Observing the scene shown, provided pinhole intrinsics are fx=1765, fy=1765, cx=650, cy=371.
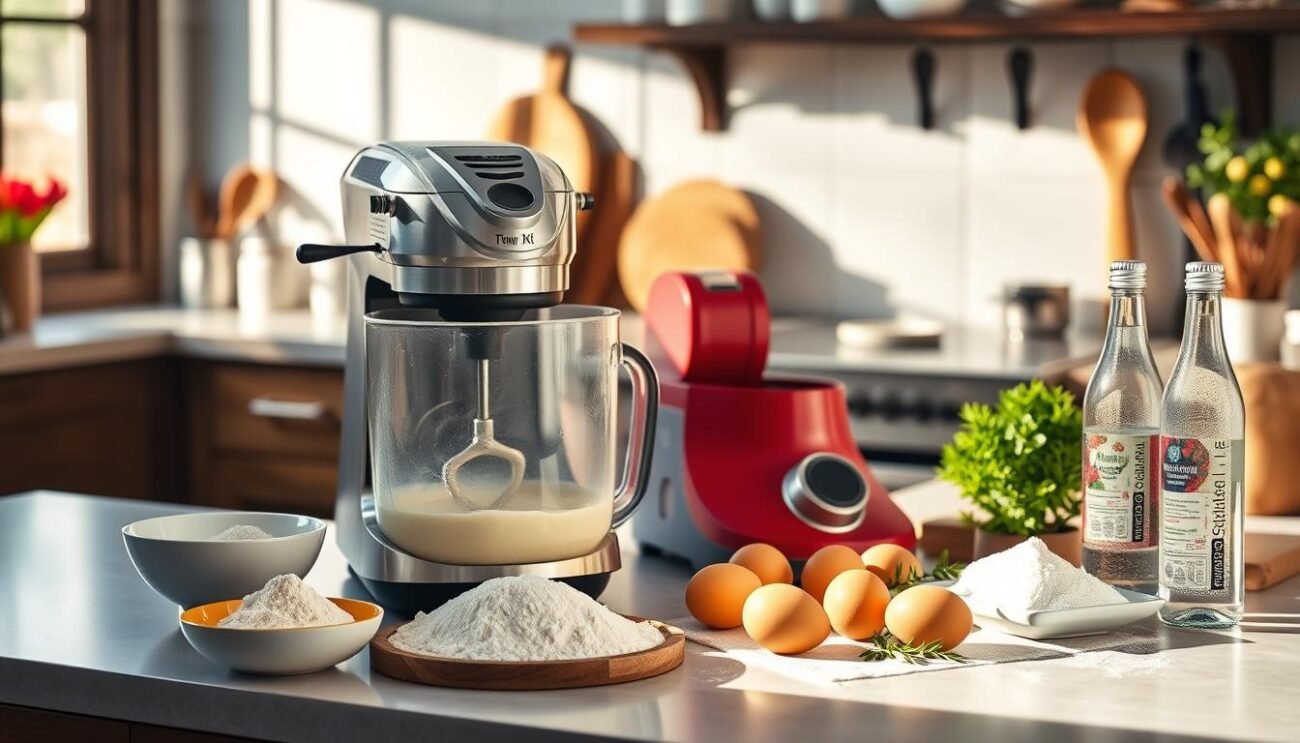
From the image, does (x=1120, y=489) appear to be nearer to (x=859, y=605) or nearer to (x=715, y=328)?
(x=859, y=605)

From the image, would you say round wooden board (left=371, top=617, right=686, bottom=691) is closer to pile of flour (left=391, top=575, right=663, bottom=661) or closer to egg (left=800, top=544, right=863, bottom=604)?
pile of flour (left=391, top=575, right=663, bottom=661)

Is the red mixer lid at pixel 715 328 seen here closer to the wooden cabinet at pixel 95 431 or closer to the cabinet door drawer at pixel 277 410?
the cabinet door drawer at pixel 277 410

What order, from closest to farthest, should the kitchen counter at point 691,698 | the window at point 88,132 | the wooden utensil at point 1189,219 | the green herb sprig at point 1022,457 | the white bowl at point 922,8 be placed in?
the kitchen counter at point 691,698
the green herb sprig at point 1022,457
the wooden utensil at point 1189,219
the white bowl at point 922,8
the window at point 88,132

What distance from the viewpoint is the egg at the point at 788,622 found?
4.29 ft

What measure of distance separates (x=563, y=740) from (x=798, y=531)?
1.76 feet

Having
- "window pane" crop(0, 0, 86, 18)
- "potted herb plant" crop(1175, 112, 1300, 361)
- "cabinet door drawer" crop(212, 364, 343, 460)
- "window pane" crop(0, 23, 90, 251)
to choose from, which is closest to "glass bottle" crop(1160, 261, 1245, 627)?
"potted herb plant" crop(1175, 112, 1300, 361)

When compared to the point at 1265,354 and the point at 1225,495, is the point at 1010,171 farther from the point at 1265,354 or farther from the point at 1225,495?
the point at 1225,495

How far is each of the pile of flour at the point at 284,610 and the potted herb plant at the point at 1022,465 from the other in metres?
0.60

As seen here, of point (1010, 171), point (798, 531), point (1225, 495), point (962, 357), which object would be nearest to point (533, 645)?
point (798, 531)

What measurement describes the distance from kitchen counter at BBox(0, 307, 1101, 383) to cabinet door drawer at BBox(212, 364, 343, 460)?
1.3 inches

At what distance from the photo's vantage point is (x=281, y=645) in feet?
4.06

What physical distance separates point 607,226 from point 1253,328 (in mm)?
1442

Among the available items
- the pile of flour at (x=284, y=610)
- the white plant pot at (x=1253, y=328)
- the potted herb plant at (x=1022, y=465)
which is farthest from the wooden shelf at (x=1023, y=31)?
the pile of flour at (x=284, y=610)

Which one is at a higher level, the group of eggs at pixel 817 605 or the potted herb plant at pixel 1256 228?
the potted herb plant at pixel 1256 228
